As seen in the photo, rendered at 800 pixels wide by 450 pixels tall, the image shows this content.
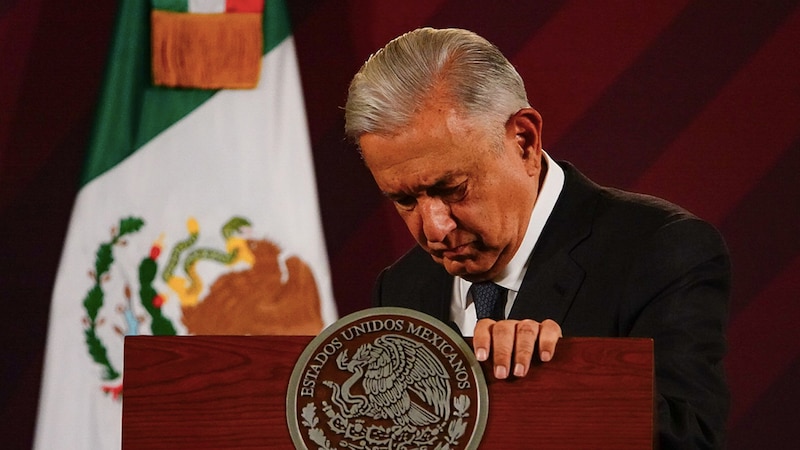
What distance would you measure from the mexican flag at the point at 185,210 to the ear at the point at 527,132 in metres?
1.47

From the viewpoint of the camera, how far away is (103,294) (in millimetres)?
3283

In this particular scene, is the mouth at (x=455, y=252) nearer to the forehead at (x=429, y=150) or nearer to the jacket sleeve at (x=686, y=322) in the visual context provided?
the forehead at (x=429, y=150)

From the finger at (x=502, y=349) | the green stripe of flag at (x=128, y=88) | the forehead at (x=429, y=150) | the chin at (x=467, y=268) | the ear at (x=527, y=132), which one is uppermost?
the green stripe of flag at (x=128, y=88)

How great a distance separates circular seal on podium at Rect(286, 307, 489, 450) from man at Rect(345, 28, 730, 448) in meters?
0.38

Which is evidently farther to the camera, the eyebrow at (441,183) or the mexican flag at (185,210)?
the mexican flag at (185,210)

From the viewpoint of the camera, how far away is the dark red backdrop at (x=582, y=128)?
9.93 ft

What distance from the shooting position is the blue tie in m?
1.95

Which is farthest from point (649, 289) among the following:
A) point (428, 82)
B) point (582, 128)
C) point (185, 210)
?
point (185, 210)

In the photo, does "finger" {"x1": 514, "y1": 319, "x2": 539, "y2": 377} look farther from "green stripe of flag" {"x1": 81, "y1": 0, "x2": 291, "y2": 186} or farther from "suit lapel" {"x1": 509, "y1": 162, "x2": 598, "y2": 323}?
"green stripe of flag" {"x1": 81, "y1": 0, "x2": 291, "y2": 186}

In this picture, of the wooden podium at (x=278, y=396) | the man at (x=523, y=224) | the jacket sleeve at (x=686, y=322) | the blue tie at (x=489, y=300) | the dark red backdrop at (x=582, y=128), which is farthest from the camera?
the dark red backdrop at (x=582, y=128)

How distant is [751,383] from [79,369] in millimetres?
1895

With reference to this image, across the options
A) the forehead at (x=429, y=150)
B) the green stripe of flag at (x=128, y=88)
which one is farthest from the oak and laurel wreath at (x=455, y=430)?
the green stripe of flag at (x=128, y=88)

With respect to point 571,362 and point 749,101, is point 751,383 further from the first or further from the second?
point 571,362

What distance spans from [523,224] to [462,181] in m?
0.23
